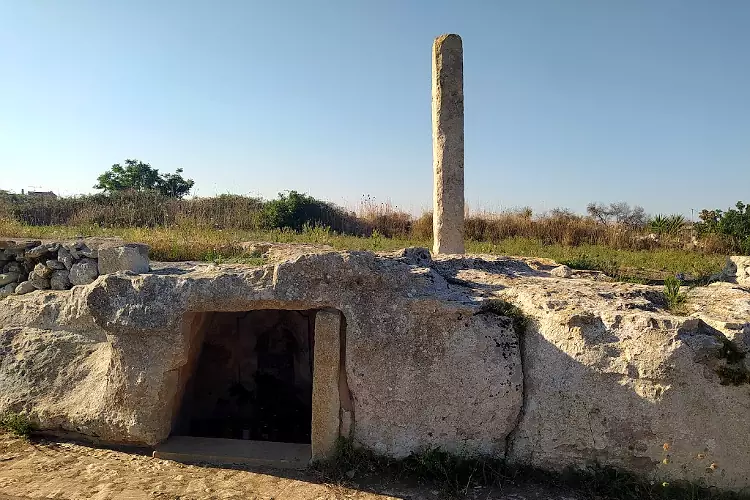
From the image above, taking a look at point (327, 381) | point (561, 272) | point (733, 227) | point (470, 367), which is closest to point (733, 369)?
point (470, 367)

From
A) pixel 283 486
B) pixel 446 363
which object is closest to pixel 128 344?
pixel 283 486

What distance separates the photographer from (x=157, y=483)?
128 inches

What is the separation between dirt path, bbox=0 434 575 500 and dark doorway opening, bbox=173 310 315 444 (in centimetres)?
106

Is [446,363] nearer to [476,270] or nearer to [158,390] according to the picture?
[476,270]

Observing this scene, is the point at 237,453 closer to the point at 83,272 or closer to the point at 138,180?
the point at 83,272

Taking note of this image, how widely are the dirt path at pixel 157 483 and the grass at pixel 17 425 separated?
19cm

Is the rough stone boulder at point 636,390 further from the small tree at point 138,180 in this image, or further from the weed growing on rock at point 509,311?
the small tree at point 138,180

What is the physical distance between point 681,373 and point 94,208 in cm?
1365

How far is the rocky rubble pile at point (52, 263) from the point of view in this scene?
20.4 feet

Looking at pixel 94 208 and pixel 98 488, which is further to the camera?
pixel 94 208

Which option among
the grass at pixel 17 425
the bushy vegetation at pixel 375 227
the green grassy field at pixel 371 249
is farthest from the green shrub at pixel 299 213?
the grass at pixel 17 425

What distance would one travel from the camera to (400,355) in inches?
132

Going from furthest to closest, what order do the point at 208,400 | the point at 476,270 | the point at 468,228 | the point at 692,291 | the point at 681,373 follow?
the point at 468,228 < the point at 208,400 < the point at 476,270 < the point at 692,291 < the point at 681,373

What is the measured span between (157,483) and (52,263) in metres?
4.54
